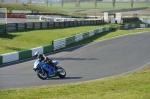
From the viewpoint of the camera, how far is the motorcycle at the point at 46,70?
19109 mm

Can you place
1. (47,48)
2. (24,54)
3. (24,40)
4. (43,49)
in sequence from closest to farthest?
(24,54), (43,49), (47,48), (24,40)

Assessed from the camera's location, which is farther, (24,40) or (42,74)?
(24,40)

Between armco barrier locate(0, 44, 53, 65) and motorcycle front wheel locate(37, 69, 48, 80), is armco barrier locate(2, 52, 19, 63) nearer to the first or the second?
armco barrier locate(0, 44, 53, 65)

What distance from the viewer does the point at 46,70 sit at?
19.4 meters

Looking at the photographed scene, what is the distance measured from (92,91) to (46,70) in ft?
17.2

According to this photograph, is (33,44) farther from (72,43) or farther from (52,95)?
(52,95)

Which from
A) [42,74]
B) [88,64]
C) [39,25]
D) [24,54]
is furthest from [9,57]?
[39,25]

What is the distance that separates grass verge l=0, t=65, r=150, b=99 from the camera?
1313 cm

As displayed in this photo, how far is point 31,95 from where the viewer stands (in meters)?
13.8

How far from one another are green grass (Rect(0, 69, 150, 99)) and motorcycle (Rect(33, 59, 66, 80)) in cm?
339

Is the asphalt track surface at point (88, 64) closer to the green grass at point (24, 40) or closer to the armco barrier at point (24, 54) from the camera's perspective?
the armco barrier at point (24, 54)

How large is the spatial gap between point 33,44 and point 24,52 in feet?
25.9

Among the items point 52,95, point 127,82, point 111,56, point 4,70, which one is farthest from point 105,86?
point 111,56

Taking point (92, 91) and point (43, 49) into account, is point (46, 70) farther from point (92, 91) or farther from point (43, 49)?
point (43, 49)
